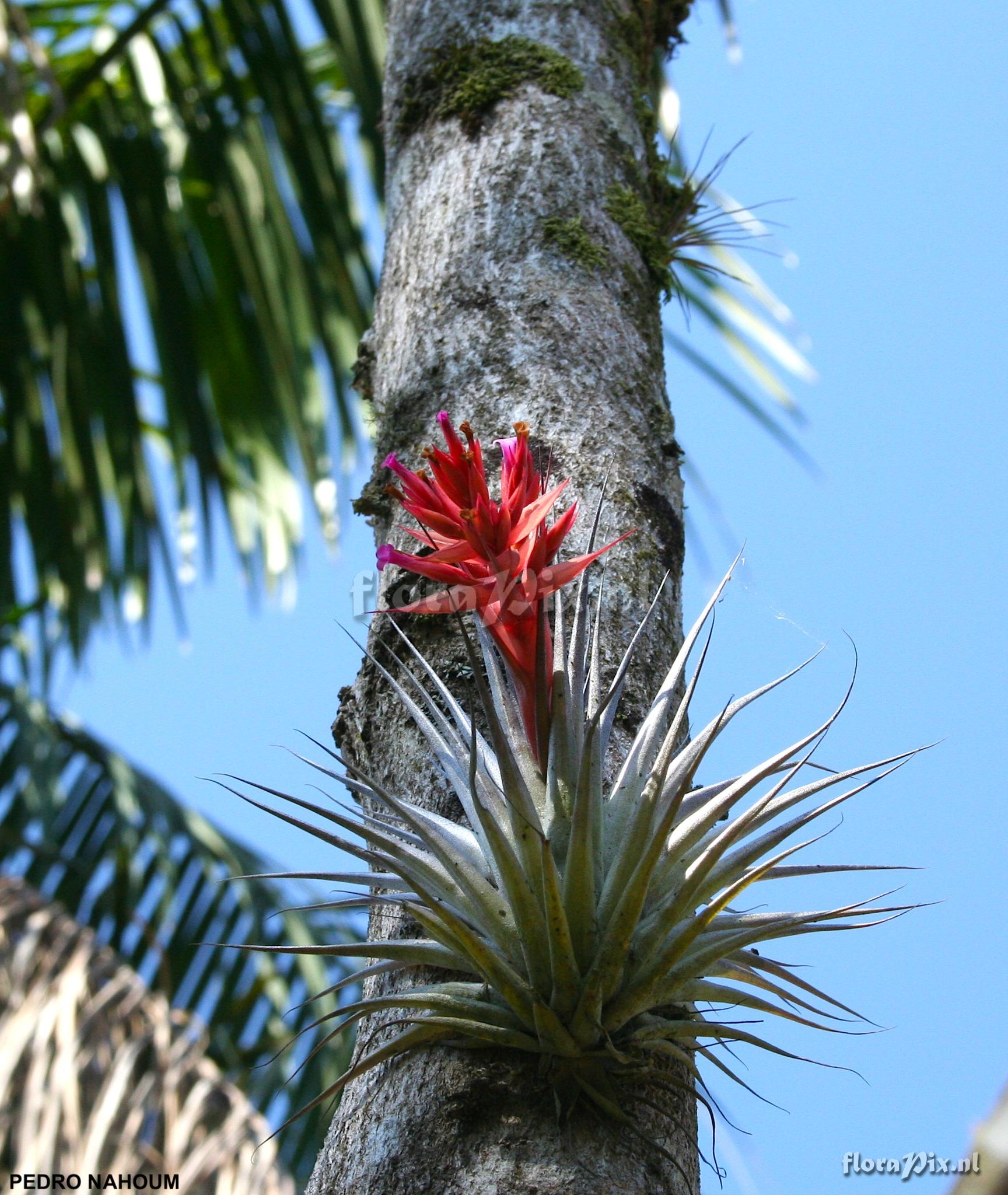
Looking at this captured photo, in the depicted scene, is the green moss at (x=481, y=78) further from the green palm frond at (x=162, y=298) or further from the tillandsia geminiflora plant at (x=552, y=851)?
the green palm frond at (x=162, y=298)

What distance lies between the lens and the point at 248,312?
417cm

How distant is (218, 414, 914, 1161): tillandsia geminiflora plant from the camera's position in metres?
0.95

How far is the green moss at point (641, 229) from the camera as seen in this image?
1652mm

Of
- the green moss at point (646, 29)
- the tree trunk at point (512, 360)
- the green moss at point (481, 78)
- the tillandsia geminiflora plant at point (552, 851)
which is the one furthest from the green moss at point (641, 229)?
the tillandsia geminiflora plant at point (552, 851)

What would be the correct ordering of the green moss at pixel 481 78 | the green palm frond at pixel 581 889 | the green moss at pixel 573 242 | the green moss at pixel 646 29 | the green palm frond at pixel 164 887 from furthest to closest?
the green palm frond at pixel 164 887
the green moss at pixel 646 29
the green moss at pixel 481 78
the green moss at pixel 573 242
the green palm frond at pixel 581 889

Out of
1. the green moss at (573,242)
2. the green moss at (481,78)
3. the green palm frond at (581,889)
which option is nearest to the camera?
the green palm frond at (581,889)

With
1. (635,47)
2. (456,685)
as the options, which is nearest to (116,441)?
(635,47)

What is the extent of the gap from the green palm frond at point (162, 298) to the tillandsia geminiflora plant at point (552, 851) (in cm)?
284

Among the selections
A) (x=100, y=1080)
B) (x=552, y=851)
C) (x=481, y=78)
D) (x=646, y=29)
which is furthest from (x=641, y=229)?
(x=100, y=1080)

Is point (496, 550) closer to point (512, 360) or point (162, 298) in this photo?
point (512, 360)

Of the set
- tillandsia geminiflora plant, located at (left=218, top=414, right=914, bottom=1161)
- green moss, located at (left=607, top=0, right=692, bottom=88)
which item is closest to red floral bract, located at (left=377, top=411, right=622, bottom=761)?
tillandsia geminiflora plant, located at (left=218, top=414, right=914, bottom=1161)

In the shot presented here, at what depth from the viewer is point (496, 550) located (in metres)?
1.13

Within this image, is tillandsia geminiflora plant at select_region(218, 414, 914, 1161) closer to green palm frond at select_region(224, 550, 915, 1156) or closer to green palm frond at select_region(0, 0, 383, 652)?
green palm frond at select_region(224, 550, 915, 1156)

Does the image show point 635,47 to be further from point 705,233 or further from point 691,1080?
point 691,1080
